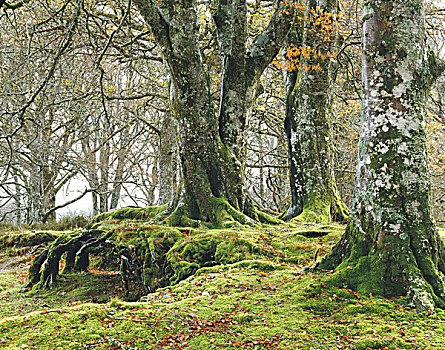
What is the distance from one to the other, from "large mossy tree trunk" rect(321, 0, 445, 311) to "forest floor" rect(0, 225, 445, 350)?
0.26m

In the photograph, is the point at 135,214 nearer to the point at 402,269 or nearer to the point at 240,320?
the point at 240,320

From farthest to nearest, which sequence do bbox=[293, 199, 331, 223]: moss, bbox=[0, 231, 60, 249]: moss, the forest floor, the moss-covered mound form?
bbox=[0, 231, 60, 249]: moss
bbox=[293, 199, 331, 223]: moss
the moss-covered mound
the forest floor

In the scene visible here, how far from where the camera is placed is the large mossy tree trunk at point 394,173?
370 cm

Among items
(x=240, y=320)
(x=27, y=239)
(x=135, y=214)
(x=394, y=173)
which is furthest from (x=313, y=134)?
(x=27, y=239)

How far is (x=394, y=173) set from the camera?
12.6 feet

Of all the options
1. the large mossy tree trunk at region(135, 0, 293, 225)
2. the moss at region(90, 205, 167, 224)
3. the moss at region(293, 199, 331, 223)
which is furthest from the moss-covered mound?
the moss at region(90, 205, 167, 224)

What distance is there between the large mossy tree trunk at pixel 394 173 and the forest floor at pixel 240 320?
0.86 feet

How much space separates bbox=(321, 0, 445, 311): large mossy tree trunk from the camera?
3699 mm

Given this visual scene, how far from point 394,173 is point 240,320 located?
2.13 metres

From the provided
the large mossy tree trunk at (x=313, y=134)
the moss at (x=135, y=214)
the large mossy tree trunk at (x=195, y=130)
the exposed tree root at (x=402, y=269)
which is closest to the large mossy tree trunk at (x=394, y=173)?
the exposed tree root at (x=402, y=269)

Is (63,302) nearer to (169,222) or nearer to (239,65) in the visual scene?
(169,222)

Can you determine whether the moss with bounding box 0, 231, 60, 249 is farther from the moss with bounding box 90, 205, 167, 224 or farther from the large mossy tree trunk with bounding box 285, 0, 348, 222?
the large mossy tree trunk with bounding box 285, 0, 348, 222

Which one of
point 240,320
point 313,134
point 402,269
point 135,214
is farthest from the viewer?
point 135,214

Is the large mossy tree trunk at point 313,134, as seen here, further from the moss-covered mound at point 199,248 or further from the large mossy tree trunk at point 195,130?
the moss-covered mound at point 199,248
